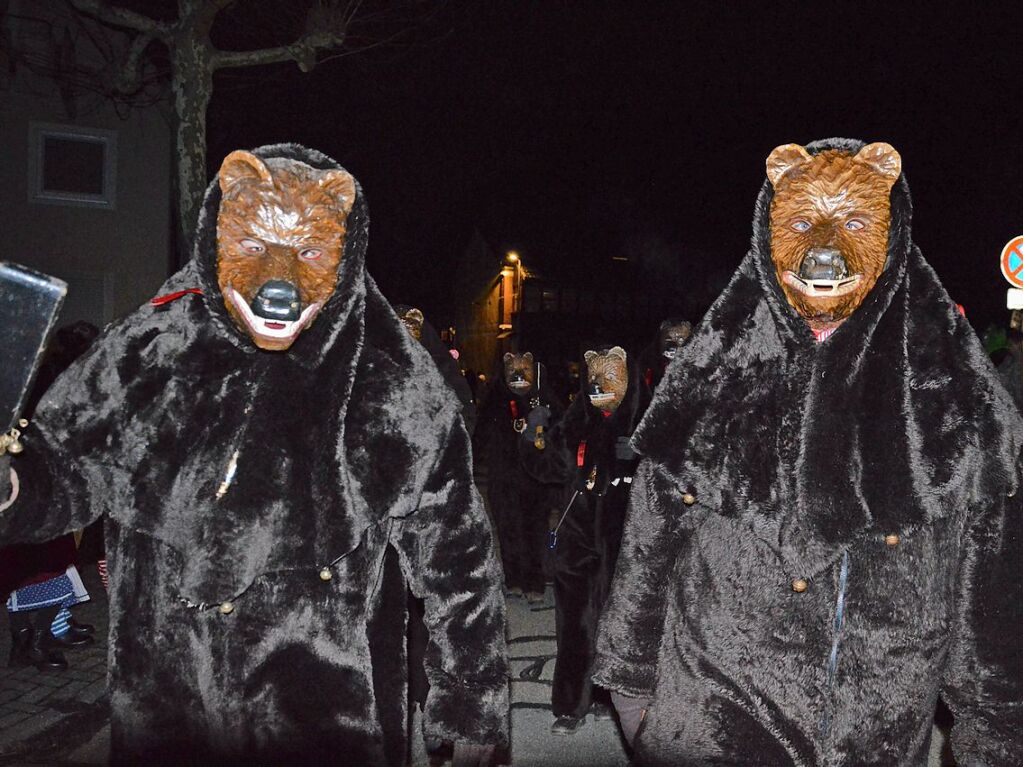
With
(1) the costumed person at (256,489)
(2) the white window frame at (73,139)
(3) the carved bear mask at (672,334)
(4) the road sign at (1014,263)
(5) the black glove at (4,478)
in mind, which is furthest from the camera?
(2) the white window frame at (73,139)

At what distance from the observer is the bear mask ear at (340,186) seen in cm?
267

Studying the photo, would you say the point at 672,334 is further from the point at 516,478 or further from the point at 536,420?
the point at 516,478

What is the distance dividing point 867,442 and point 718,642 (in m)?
0.65

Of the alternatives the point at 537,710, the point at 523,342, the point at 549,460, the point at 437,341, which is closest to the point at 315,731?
the point at 537,710

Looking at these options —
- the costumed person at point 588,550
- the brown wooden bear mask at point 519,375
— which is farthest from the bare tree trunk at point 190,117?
the costumed person at point 588,550

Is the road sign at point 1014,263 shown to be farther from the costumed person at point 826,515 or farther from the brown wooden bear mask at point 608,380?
the costumed person at point 826,515

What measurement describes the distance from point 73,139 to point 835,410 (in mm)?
15495

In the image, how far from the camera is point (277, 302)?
7.91 ft

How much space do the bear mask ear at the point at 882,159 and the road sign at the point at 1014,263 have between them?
8944 mm

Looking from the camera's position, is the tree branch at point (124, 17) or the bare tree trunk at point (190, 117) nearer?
the bare tree trunk at point (190, 117)

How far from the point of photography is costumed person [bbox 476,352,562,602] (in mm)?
8445

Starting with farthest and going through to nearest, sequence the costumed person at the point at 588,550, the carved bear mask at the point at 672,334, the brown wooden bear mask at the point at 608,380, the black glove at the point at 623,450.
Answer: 1. the carved bear mask at the point at 672,334
2. the brown wooden bear mask at the point at 608,380
3. the black glove at the point at 623,450
4. the costumed person at the point at 588,550

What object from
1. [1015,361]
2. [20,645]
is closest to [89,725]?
[20,645]

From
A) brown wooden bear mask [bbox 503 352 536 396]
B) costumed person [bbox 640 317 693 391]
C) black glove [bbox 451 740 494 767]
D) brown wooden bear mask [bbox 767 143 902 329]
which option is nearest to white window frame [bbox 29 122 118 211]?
brown wooden bear mask [bbox 503 352 536 396]
